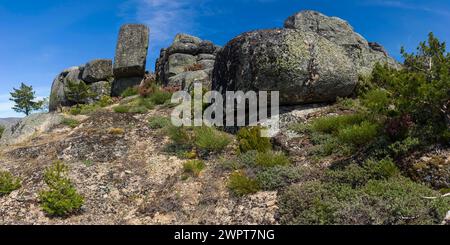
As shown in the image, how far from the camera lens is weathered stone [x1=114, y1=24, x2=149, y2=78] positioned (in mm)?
28734

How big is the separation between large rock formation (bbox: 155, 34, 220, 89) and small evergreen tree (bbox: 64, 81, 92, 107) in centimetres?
575

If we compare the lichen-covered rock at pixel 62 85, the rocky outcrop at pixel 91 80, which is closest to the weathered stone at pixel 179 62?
the rocky outcrop at pixel 91 80

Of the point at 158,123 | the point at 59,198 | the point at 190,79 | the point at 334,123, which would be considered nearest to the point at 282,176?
the point at 334,123

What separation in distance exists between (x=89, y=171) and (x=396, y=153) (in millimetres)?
9187

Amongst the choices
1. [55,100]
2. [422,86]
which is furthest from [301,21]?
[55,100]

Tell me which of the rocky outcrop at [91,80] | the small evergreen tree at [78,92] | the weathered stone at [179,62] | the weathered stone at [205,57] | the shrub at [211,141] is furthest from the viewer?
the weathered stone at [205,57]

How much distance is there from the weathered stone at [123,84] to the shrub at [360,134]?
21569 millimetres

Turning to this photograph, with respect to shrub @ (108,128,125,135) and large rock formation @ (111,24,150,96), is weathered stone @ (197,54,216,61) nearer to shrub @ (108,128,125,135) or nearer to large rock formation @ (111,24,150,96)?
large rock formation @ (111,24,150,96)

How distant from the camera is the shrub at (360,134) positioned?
1046 cm

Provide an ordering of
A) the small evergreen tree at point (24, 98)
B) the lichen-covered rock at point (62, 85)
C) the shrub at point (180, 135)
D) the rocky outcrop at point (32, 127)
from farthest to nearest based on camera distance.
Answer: the small evergreen tree at point (24, 98) → the lichen-covered rock at point (62, 85) → the rocky outcrop at point (32, 127) → the shrub at point (180, 135)

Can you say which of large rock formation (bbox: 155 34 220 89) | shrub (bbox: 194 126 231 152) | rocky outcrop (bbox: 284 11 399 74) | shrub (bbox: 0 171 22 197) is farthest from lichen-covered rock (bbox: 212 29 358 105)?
large rock formation (bbox: 155 34 220 89)

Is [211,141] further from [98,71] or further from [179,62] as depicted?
[98,71]

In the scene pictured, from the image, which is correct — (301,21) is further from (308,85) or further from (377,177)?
(377,177)

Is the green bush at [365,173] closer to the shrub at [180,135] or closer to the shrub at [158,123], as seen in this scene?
the shrub at [180,135]
